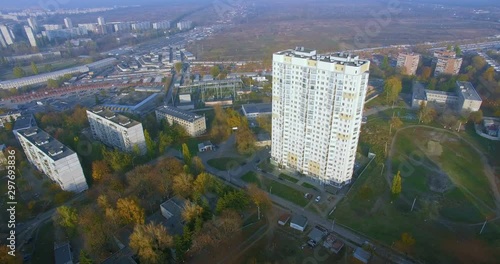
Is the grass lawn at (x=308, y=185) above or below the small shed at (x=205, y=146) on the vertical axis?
below

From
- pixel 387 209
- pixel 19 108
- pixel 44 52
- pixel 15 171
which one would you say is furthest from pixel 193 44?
pixel 387 209

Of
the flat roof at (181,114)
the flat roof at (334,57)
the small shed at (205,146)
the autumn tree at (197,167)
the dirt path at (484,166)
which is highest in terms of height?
the flat roof at (334,57)

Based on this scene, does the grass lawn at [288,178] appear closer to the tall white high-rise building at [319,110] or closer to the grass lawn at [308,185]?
the grass lawn at [308,185]

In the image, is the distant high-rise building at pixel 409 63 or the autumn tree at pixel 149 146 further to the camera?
the distant high-rise building at pixel 409 63

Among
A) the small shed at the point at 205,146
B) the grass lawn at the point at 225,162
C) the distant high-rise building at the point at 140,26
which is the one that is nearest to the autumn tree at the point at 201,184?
the grass lawn at the point at 225,162

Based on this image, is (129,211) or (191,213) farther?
(129,211)

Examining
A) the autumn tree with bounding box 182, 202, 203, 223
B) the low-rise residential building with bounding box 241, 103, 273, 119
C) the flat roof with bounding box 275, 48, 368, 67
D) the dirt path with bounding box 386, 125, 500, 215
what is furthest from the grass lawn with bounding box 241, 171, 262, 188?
the low-rise residential building with bounding box 241, 103, 273, 119

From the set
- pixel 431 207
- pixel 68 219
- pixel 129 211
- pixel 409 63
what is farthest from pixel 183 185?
pixel 409 63

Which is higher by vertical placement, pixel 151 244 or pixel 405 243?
pixel 151 244

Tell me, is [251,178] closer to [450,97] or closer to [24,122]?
[24,122]
